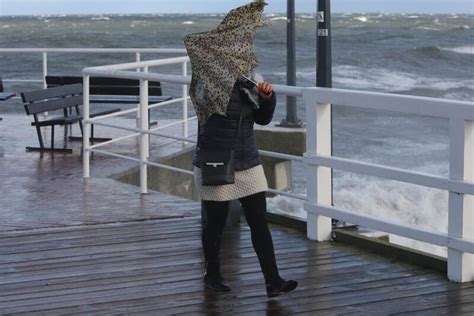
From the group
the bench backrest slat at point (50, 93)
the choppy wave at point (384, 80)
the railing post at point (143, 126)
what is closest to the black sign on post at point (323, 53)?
the railing post at point (143, 126)

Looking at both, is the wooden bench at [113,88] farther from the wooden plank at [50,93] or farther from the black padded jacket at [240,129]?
the black padded jacket at [240,129]

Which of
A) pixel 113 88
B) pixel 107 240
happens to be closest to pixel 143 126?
pixel 107 240

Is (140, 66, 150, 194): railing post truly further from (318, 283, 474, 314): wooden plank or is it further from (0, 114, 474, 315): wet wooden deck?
(318, 283, 474, 314): wooden plank

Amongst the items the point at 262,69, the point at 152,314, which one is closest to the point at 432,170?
the point at 152,314

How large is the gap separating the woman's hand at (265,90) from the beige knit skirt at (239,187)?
0.46 meters

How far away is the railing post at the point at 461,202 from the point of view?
6781 mm

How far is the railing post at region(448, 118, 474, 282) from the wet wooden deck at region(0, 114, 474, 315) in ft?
0.38

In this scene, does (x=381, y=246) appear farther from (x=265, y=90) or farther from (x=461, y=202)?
(x=265, y=90)

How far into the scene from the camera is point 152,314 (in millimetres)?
6395

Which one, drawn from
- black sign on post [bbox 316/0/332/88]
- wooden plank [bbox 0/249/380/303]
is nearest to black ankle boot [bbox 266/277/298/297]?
wooden plank [bbox 0/249/380/303]

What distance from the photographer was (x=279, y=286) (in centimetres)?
662

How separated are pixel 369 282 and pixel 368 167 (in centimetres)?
86

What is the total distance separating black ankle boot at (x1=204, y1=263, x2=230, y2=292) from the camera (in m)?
6.86

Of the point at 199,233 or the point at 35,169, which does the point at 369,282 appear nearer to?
the point at 199,233
